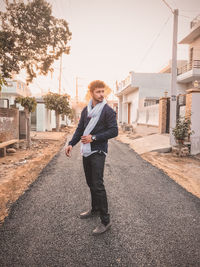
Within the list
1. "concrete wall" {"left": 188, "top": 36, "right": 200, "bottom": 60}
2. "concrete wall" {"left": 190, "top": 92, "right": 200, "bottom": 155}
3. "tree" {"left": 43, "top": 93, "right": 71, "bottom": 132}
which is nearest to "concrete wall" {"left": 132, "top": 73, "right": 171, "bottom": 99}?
"concrete wall" {"left": 188, "top": 36, "right": 200, "bottom": 60}

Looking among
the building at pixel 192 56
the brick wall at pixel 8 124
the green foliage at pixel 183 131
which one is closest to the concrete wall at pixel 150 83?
the building at pixel 192 56

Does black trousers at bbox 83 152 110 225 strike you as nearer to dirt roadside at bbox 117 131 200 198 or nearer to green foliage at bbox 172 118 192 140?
dirt roadside at bbox 117 131 200 198

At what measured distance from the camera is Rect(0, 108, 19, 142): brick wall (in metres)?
7.52

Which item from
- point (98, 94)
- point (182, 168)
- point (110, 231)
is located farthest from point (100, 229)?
point (182, 168)

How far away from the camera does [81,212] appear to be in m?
2.79

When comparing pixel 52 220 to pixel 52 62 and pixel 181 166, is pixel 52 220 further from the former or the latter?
pixel 52 62

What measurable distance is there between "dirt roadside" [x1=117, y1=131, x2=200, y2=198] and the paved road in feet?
1.29

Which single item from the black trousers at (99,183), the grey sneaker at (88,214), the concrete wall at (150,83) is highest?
the concrete wall at (150,83)

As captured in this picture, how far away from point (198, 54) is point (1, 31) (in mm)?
17649

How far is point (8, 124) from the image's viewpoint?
8.06 metres

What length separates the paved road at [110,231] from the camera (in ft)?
6.06

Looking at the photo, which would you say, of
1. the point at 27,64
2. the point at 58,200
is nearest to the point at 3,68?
the point at 27,64

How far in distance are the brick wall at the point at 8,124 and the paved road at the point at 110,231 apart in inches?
186

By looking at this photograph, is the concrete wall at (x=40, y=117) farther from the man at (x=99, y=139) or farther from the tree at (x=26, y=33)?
the man at (x=99, y=139)
